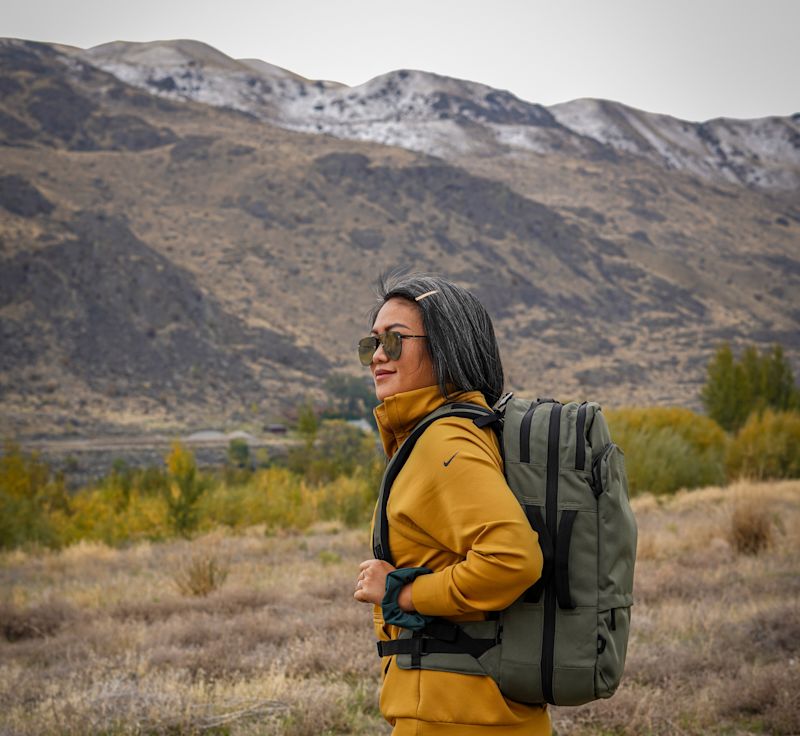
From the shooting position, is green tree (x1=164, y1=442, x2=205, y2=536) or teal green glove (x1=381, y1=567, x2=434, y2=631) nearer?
teal green glove (x1=381, y1=567, x2=434, y2=631)

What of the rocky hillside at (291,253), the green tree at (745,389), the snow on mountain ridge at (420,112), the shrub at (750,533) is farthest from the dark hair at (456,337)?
the snow on mountain ridge at (420,112)

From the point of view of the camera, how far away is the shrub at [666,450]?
59.3 feet

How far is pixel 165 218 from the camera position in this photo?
262 feet

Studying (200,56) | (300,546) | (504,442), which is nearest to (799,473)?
(300,546)

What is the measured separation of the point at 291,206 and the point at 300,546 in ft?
251

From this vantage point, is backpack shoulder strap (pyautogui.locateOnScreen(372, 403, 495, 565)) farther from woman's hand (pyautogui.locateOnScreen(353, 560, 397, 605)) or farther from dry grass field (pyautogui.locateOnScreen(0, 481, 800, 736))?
dry grass field (pyautogui.locateOnScreen(0, 481, 800, 736))

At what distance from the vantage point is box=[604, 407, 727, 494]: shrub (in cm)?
1806

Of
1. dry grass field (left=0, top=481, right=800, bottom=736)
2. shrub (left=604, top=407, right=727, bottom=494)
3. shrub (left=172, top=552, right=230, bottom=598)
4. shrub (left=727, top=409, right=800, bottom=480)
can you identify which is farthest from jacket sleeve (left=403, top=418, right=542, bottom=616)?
shrub (left=727, top=409, right=800, bottom=480)

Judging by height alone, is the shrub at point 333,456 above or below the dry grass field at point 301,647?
A: below

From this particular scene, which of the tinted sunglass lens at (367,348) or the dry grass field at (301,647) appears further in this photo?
the dry grass field at (301,647)

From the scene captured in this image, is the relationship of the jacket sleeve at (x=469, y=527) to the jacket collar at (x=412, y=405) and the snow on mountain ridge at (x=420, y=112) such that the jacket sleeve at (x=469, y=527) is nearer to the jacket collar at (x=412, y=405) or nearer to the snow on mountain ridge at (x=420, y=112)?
the jacket collar at (x=412, y=405)

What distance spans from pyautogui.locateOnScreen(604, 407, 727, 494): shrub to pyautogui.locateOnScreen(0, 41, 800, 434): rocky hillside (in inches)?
1428

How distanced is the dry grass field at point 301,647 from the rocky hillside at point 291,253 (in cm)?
4327

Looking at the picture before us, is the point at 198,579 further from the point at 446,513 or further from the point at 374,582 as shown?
the point at 446,513
